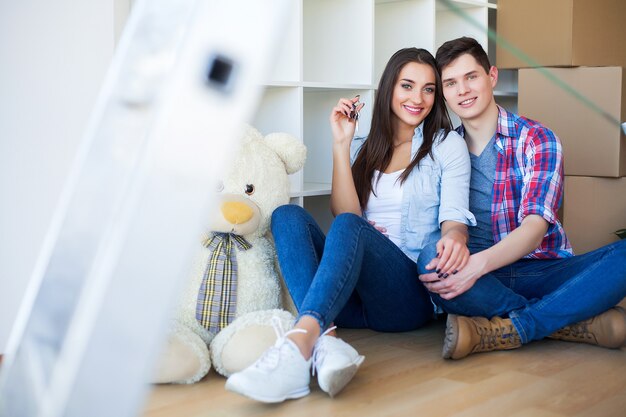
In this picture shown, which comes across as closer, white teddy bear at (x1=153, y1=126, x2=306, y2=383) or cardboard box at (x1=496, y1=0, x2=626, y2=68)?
white teddy bear at (x1=153, y1=126, x2=306, y2=383)

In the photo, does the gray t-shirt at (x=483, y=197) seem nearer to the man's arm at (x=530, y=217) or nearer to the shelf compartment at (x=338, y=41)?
the man's arm at (x=530, y=217)

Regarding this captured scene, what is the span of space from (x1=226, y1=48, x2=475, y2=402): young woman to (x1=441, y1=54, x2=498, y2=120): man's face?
0.05 metres

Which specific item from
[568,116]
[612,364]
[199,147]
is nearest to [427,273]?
[612,364]

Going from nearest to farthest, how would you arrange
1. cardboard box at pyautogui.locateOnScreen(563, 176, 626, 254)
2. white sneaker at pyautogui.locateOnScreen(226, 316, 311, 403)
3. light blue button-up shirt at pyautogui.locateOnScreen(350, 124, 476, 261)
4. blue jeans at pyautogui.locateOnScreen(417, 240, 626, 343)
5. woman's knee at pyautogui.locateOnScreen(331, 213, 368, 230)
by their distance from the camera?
white sneaker at pyautogui.locateOnScreen(226, 316, 311, 403) < woman's knee at pyautogui.locateOnScreen(331, 213, 368, 230) < blue jeans at pyautogui.locateOnScreen(417, 240, 626, 343) < light blue button-up shirt at pyautogui.locateOnScreen(350, 124, 476, 261) < cardboard box at pyautogui.locateOnScreen(563, 176, 626, 254)

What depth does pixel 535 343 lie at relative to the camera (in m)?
1.70

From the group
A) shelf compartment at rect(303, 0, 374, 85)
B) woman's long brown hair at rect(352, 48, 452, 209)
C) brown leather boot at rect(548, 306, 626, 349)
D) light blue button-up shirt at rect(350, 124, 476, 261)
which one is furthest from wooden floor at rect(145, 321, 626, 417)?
shelf compartment at rect(303, 0, 374, 85)

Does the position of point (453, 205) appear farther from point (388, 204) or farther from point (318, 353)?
point (318, 353)

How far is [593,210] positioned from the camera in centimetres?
220

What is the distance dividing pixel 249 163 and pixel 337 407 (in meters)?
0.58

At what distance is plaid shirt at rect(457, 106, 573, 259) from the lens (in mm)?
1685

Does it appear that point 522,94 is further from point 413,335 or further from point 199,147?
point 199,147

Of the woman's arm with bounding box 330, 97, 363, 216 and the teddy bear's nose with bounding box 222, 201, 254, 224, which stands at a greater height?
the woman's arm with bounding box 330, 97, 363, 216

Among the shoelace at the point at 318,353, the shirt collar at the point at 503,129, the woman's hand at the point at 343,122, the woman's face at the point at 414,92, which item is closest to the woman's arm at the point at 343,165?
the woman's hand at the point at 343,122

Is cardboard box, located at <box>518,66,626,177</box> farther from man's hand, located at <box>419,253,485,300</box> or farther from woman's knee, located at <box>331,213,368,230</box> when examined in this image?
woman's knee, located at <box>331,213,368,230</box>
